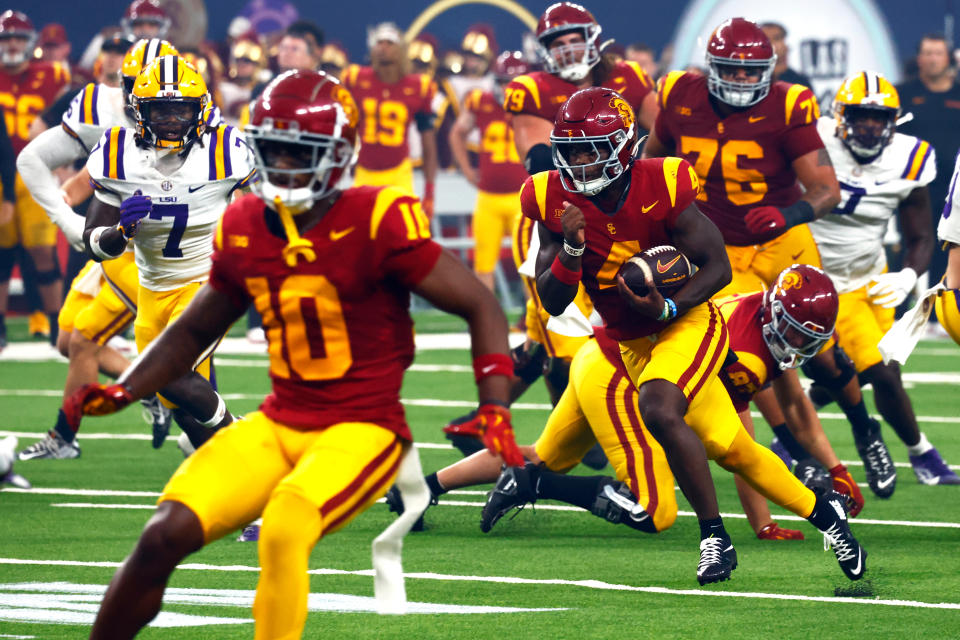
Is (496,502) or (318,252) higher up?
(318,252)

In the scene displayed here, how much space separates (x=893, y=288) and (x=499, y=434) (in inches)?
159

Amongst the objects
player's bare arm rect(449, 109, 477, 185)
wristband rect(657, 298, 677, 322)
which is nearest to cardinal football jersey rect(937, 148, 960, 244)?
wristband rect(657, 298, 677, 322)

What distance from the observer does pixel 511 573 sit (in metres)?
5.87

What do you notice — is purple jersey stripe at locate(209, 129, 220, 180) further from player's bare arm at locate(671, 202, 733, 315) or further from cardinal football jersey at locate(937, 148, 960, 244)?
cardinal football jersey at locate(937, 148, 960, 244)

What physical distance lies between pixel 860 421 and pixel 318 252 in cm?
399

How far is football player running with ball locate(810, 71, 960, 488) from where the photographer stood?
306 inches

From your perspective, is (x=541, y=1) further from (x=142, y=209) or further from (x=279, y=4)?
(x=142, y=209)

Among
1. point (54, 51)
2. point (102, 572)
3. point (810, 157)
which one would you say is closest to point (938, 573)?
point (810, 157)

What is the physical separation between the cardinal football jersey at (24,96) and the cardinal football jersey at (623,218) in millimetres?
8265

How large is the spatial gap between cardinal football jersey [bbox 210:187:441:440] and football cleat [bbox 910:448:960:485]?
407cm

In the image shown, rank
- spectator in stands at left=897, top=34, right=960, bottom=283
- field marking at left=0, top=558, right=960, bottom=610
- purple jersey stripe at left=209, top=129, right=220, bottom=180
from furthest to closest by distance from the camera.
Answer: spectator in stands at left=897, top=34, right=960, bottom=283 → purple jersey stripe at left=209, top=129, right=220, bottom=180 → field marking at left=0, top=558, right=960, bottom=610

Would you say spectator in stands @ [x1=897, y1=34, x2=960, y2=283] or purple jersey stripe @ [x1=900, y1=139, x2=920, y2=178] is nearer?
purple jersey stripe @ [x1=900, y1=139, x2=920, y2=178]

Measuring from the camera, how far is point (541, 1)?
18.7 meters

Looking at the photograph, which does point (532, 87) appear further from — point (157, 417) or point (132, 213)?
point (132, 213)
